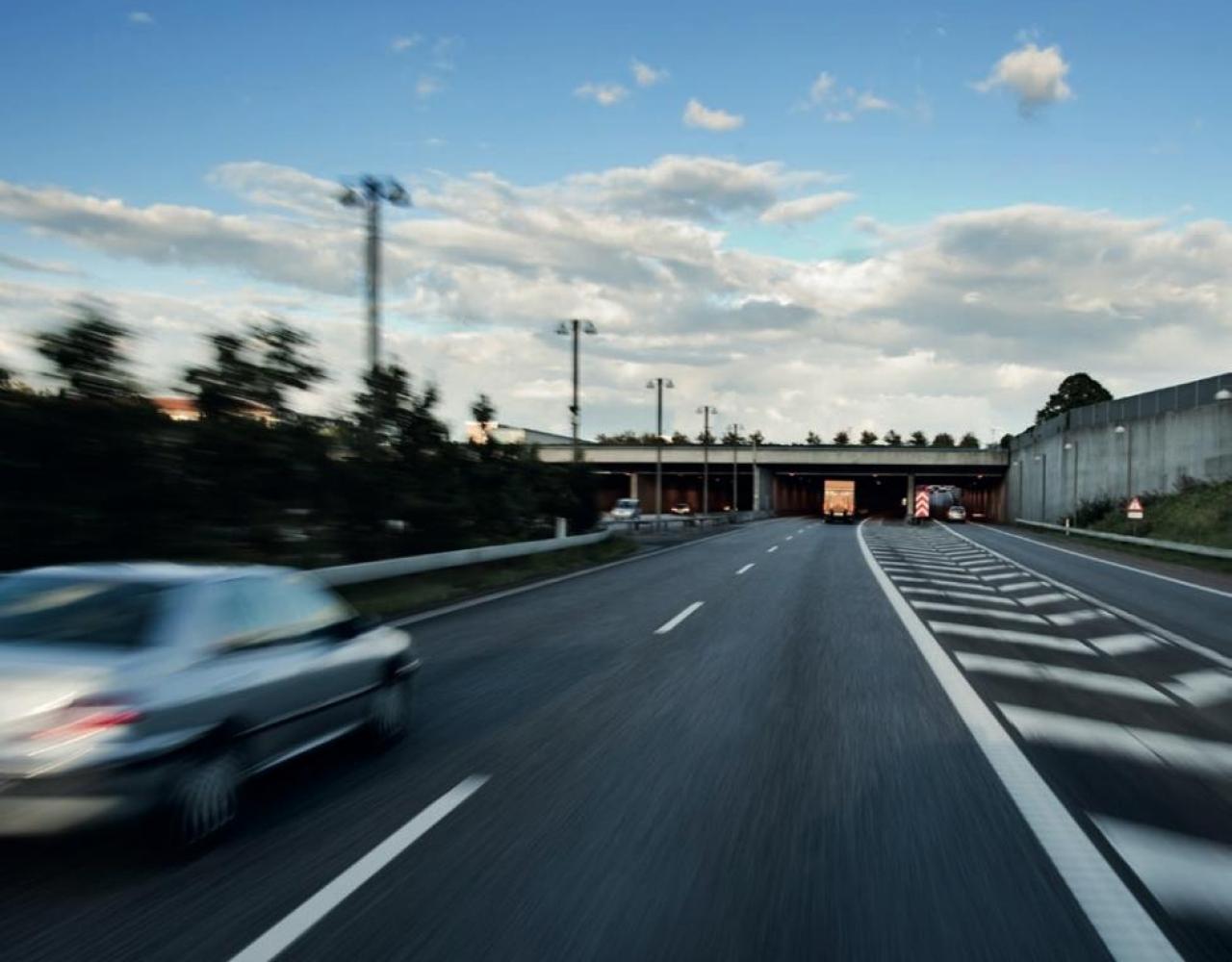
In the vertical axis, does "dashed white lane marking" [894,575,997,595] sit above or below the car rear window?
below

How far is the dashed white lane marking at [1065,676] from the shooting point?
800cm

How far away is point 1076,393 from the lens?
116 metres

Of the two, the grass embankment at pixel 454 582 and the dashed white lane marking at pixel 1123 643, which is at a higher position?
the dashed white lane marking at pixel 1123 643

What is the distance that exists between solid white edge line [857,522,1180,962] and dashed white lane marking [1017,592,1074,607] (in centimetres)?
808

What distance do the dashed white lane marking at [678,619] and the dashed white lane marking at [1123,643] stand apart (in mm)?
4723

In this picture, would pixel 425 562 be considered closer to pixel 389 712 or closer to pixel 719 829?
pixel 389 712

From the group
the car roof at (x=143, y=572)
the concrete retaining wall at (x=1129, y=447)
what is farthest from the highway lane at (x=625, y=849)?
the concrete retaining wall at (x=1129, y=447)

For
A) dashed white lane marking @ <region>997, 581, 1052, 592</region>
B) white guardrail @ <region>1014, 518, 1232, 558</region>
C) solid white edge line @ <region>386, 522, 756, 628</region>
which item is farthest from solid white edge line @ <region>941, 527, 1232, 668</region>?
solid white edge line @ <region>386, 522, 756, 628</region>

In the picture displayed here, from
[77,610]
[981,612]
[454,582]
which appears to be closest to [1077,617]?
[981,612]

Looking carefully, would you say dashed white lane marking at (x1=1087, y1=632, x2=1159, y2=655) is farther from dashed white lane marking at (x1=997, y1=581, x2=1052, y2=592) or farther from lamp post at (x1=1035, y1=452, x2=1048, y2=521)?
lamp post at (x1=1035, y1=452, x2=1048, y2=521)

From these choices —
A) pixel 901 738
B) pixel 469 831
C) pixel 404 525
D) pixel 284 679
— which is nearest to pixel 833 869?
pixel 469 831

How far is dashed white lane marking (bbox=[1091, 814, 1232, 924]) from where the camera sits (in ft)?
12.4

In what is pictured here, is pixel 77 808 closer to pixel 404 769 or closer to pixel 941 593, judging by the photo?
pixel 404 769

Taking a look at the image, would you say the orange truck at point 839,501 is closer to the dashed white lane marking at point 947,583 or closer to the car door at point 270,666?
the dashed white lane marking at point 947,583
